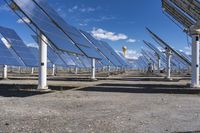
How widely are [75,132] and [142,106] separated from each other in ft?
→ 21.2

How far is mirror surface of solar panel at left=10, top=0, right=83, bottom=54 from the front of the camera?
75.2 ft

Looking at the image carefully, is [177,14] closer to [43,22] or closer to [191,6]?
[191,6]

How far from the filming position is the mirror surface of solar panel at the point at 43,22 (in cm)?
2291

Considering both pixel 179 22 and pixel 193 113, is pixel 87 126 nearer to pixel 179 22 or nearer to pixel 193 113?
pixel 193 113

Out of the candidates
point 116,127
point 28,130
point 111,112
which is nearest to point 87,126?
point 116,127

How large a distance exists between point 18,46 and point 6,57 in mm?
5975

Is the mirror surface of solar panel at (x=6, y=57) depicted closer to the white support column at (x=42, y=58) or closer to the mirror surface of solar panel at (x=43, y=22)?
the mirror surface of solar panel at (x=43, y=22)

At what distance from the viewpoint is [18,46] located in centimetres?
4441

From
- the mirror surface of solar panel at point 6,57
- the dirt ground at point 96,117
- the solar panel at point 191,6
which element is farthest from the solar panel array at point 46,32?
the solar panel at point 191,6

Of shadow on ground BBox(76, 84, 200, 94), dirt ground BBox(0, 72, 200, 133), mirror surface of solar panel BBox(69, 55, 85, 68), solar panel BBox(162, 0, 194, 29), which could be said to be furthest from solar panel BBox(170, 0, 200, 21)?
mirror surface of solar panel BBox(69, 55, 85, 68)

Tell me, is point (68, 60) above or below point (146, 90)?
above

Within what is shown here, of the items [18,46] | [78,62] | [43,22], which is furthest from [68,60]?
[43,22]

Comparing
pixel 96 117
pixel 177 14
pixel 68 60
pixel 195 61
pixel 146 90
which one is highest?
pixel 177 14

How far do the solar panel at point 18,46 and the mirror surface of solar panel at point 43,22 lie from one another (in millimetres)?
13318
